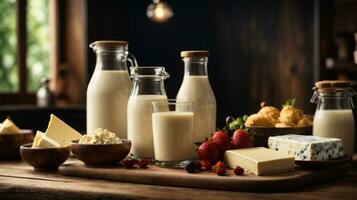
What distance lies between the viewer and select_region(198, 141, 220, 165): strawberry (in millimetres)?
1508

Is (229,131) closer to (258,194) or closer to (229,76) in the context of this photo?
(258,194)

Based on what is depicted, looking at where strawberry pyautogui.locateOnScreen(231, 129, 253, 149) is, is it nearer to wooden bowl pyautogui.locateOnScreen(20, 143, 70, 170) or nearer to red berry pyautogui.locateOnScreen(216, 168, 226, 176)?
red berry pyautogui.locateOnScreen(216, 168, 226, 176)

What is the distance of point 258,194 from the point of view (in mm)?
1276

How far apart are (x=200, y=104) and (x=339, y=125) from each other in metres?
0.46

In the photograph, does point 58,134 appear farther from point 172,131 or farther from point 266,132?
point 266,132

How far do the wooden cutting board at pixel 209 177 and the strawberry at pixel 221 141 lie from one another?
10cm

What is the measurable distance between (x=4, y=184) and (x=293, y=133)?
2.97ft

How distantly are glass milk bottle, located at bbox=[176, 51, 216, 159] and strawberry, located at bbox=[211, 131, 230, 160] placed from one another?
0.46 feet

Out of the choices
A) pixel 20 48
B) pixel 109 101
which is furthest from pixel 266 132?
pixel 20 48

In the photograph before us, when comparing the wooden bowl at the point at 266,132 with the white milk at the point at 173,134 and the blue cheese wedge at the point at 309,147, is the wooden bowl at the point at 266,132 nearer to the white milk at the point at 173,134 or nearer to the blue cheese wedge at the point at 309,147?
the blue cheese wedge at the point at 309,147

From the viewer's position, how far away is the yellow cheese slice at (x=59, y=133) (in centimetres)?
171

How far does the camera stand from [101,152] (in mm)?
1557

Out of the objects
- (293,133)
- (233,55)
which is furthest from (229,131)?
(233,55)

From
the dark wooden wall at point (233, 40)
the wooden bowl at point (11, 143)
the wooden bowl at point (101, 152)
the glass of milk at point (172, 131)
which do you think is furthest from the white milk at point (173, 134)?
the dark wooden wall at point (233, 40)
